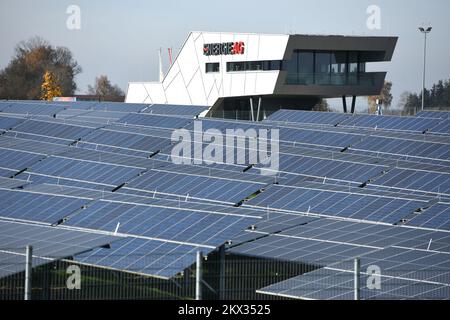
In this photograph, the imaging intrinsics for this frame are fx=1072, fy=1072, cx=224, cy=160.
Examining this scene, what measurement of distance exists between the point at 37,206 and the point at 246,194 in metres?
8.17

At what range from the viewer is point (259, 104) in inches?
3410

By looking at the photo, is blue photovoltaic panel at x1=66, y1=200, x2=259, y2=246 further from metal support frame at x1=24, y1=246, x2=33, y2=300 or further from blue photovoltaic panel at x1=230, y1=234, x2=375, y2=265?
metal support frame at x1=24, y1=246, x2=33, y2=300

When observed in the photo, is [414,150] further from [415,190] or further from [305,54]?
[305,54]

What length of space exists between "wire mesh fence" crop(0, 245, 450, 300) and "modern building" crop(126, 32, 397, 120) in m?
54.8

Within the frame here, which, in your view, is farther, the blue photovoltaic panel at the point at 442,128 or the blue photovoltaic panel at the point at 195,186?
the blue photovoltaic panel at the point at 442,128

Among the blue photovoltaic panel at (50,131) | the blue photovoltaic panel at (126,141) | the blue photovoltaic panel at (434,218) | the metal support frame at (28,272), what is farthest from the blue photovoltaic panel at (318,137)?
the metal support frame at (28,272)

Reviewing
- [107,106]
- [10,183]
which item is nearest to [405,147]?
[10,183]

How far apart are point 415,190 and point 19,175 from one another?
60.5 feet

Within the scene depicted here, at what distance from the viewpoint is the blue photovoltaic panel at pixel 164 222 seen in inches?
1264

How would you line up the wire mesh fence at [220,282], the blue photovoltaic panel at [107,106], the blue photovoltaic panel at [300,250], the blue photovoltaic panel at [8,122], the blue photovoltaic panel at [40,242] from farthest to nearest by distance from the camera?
the blue photovoltaic panel at [107,106] → the blue photovoltaic panel at [8,122] → the blue photovoltaic panel at [300,250] → the blue photovoltaic panel at [40,242] → the wire mesh fence at [220,282]

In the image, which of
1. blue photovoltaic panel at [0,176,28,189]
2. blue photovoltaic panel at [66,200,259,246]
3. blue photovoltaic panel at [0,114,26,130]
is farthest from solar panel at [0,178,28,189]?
blue photovoltaic panel at [0,114,26,130]

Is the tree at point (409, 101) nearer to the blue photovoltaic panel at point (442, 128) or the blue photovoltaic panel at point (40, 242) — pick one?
the blue photovoltaic panel at point (442, 128)

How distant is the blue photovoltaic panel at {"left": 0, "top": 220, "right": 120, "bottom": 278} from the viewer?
27.2 m

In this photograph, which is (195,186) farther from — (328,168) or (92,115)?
(92,115)
